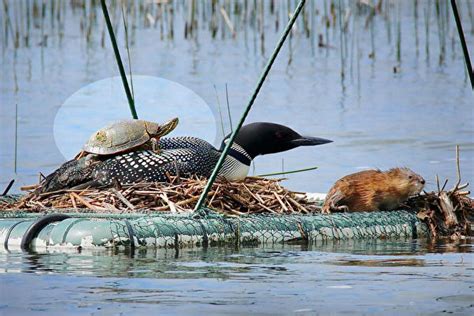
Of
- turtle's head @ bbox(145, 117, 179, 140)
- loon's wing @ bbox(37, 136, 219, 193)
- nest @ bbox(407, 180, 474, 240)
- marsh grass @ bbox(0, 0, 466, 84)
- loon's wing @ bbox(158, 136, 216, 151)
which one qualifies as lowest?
nest @ bbox(407, 180, 474, 240)

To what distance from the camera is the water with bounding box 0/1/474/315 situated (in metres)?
7.53

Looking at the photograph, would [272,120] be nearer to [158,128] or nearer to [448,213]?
[158,128]

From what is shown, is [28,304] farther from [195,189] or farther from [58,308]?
[195,189]

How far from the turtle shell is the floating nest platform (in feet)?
1.30

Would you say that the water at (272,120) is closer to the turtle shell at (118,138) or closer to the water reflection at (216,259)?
the water reflection at (216,259)

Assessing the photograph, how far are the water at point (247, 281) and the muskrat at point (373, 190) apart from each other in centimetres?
75

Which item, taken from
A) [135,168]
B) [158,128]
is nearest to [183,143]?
[158,128]

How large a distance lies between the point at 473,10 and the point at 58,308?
22.6 metres

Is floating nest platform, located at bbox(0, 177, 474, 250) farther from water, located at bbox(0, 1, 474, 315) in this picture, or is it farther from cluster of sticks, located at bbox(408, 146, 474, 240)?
water, located at bbox(0, 1, 474, 315)

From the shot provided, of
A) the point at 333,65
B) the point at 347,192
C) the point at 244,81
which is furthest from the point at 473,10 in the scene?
the point at 347,192

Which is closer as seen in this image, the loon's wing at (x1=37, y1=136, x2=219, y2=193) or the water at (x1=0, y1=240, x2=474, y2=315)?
the water at (x1=0, y1=240, x2=474, y2=315)

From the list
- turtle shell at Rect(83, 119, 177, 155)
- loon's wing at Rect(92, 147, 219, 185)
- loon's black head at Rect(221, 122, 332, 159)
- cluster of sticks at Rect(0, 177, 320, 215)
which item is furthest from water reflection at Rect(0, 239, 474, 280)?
turtle shell at Rect(83, 119, 177, 155)

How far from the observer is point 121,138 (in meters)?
10.5

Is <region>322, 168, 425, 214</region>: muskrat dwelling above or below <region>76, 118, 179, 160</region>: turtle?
below
